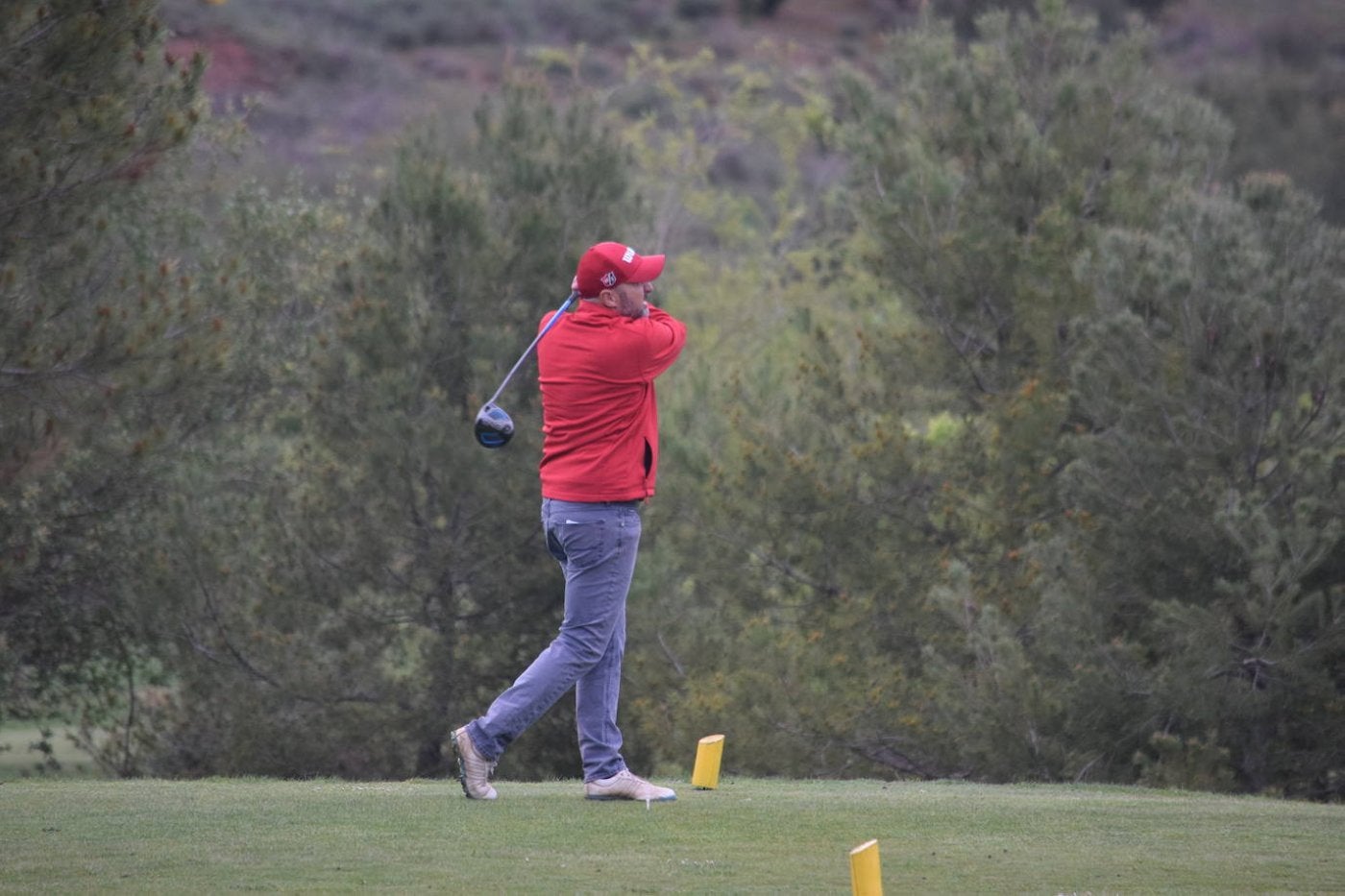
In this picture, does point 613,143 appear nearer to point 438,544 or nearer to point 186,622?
point 438,544

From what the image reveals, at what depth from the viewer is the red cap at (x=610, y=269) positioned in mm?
6684

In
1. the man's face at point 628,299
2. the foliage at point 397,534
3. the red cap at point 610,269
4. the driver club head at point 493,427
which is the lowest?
the foliage at point 397,534

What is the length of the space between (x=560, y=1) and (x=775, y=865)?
73.8 m

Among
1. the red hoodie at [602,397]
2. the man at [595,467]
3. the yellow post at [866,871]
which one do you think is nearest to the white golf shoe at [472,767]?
the man at [595,467]

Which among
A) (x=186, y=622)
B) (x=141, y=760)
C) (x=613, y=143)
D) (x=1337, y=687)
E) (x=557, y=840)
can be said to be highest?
(x=613, y=143)

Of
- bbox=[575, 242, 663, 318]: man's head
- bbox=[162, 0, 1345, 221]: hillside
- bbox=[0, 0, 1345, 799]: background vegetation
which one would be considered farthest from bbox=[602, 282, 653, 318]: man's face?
bbox=[162, 0, 1345, 221]: hillside

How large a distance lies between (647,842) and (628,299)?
2.03 meters

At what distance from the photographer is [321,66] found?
68312 millimetres

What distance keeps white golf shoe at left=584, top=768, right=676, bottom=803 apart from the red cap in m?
1.91

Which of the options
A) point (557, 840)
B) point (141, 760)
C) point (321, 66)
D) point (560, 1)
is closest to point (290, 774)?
point (141, 760)

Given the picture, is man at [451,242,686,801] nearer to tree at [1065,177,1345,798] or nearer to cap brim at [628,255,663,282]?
cap brim at [628,255,663,282]

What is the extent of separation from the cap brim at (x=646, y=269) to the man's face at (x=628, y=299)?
0.08ft

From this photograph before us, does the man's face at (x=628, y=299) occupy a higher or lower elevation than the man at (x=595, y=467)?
higher

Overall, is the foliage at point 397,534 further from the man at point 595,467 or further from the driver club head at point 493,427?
the man at point 595,467
